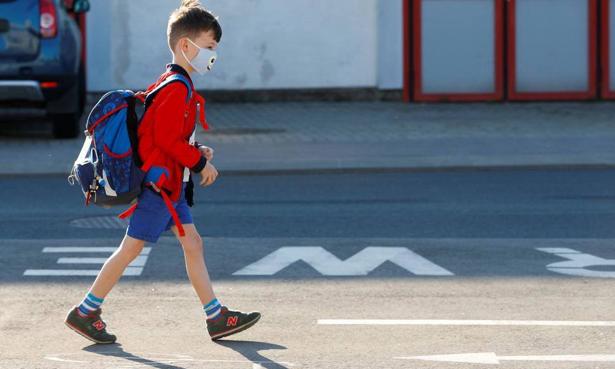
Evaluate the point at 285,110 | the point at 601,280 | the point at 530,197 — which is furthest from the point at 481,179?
the point at 285,110

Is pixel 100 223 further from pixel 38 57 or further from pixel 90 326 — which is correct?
pixel 38 57

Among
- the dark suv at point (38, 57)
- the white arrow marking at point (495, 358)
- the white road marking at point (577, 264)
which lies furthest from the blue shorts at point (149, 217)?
the dark suv at point (38, 57)

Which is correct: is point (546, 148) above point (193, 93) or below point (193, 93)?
below

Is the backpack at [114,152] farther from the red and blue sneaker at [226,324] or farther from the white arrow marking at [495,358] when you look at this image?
the white arrow marking at [495,358]

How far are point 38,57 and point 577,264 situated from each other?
30.0ft

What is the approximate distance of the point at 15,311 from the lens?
26.8 ft

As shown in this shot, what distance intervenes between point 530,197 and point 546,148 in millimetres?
3802

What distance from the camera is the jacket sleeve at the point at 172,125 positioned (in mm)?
7051

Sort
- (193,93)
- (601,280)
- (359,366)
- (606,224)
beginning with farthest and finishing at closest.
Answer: (606,224)
(601,280)
(193,93)
(359,366)

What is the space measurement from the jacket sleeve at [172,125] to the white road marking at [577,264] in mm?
3092

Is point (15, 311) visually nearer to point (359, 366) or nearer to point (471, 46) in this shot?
point (359, 366)

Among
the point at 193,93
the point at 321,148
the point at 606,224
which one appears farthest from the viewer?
the point at 321,148

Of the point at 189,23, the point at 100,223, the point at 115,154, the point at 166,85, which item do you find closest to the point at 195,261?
the point at 115,154

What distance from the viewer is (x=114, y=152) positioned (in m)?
7.07
